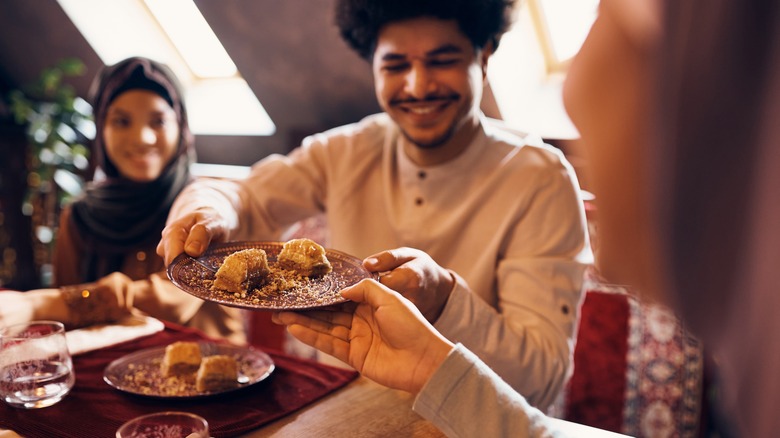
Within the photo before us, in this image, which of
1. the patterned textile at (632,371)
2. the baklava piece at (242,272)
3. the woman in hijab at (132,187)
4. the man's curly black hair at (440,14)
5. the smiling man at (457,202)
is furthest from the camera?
the woman in hijab at (132,187)

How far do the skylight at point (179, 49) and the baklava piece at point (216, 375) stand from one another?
286 centimetres

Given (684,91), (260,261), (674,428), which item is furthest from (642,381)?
(684,91)

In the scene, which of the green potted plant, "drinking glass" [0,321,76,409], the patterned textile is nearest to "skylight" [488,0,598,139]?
the patterned textile

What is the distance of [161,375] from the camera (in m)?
1.18

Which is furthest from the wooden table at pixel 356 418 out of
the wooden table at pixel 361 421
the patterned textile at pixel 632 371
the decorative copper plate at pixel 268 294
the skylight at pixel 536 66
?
A: the skylight at pixel 536 66

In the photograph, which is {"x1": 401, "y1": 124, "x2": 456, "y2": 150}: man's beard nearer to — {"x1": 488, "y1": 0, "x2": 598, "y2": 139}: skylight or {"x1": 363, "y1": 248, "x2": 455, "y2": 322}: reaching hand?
{"x1": 363, "y1": 248, "x2": 455, "y2": 322}: reaching hand

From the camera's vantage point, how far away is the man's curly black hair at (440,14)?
4.84 ft

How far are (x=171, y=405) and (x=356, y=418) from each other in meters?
0.32

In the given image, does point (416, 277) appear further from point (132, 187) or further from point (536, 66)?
point (536, 66)

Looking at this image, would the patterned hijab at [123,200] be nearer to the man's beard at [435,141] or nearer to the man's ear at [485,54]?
the man's beard at [435,141]

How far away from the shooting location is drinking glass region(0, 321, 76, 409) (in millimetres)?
1033

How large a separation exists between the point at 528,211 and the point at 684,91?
99 centimetres

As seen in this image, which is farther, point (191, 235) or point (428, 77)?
point (428, 77)

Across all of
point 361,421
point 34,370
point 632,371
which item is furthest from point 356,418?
point 632,371
